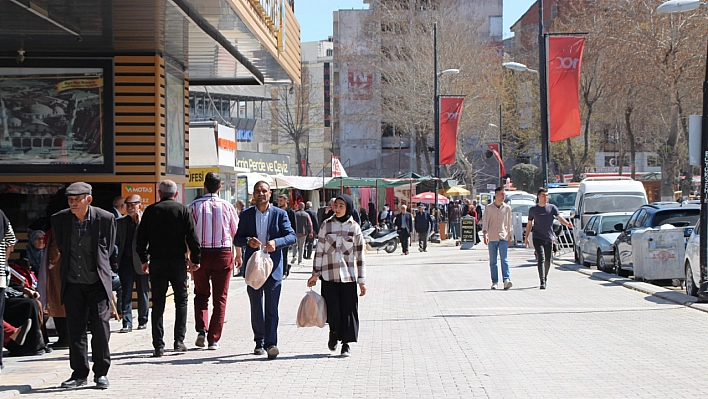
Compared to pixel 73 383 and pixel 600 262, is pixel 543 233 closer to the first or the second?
pixel 600 262

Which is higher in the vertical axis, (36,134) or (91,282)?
(36,134)

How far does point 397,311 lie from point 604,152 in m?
72.1

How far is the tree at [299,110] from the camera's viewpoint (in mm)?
72500

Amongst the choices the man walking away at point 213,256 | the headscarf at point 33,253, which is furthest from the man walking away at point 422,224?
the man walking away at point 213,256

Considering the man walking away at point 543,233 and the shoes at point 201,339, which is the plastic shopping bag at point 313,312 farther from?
the man walking away at point 543,233

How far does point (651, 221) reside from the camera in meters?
19.3

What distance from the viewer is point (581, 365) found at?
29.7ft

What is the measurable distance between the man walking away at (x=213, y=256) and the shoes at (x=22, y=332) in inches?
71.6

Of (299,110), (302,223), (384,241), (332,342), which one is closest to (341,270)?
(332,342)

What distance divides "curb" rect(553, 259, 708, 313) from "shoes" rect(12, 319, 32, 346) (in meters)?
9.05

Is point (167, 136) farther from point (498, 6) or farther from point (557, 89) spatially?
point (498, 6)

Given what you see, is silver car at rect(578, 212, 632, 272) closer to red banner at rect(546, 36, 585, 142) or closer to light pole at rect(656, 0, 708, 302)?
red banner at rect(546, 36, 585, 142)

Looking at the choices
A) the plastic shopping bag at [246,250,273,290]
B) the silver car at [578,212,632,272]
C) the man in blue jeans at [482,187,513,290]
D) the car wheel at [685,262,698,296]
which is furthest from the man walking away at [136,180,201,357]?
the silver car at [578,212,632,272]

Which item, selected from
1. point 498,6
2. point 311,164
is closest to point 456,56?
point 498,6
